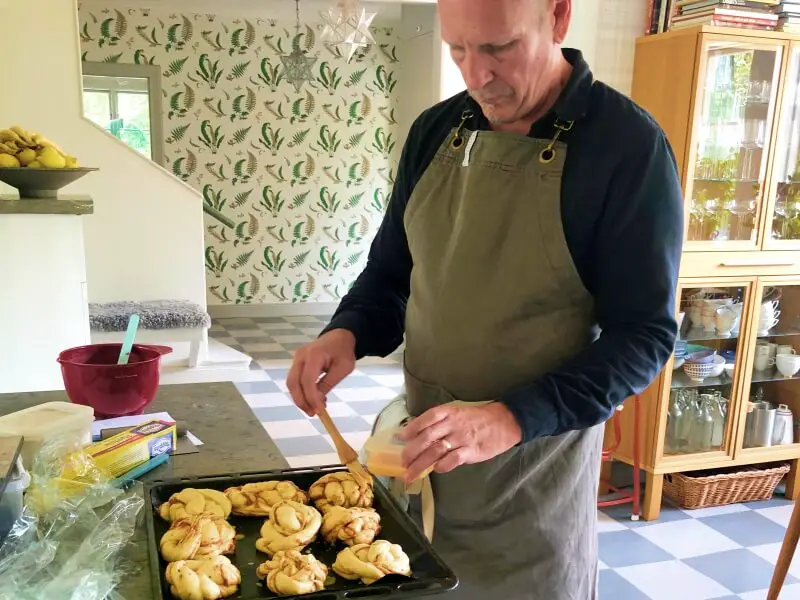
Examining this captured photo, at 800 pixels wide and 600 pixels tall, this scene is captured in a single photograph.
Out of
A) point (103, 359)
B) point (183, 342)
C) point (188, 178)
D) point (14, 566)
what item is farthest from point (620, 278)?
point (188, 178)

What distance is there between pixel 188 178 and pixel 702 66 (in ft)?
14.2

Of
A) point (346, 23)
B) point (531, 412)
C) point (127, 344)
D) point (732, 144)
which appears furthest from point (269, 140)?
point (531, 412)

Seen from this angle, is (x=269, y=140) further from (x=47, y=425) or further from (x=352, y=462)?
(x=352, y=462)

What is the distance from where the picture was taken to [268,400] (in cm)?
404

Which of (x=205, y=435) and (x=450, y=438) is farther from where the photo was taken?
(x=205, y=435)

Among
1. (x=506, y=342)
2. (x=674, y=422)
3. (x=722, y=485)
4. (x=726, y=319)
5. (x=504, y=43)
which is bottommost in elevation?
(x=722, y=485)

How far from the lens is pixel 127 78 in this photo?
5684 mm

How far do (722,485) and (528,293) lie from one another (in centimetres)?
231

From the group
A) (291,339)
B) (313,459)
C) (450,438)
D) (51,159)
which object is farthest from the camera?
(291,339)

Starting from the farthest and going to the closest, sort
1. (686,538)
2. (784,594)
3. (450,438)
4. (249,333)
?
(249,333) → (686,538) → (784,594) → (450,438)

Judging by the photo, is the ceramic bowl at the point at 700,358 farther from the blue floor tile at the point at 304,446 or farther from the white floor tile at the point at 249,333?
the white floor tile at the point at 249,333

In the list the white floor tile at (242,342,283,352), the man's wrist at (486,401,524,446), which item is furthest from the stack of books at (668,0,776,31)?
the white floor tile at (242,342,283,352)

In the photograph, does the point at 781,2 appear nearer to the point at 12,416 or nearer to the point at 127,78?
the point at 12,416

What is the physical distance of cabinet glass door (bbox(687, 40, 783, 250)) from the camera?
8.83 ft
